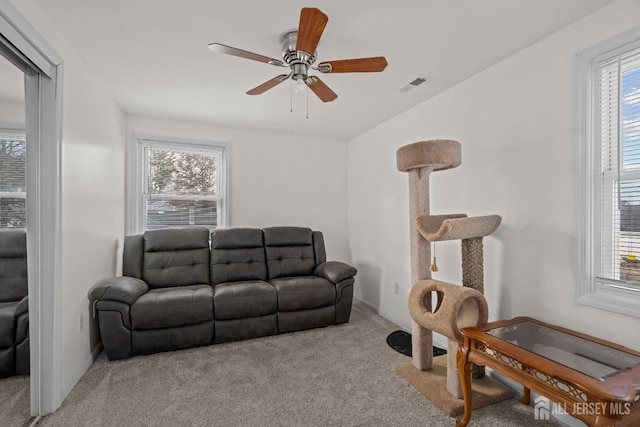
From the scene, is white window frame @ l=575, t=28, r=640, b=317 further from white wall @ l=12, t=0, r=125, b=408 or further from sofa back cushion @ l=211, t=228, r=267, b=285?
white wall @ l=12, t=0, r=125, b=408

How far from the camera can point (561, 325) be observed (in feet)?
5.92

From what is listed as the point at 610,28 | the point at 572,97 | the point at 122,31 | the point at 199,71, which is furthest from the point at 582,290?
the point at 122,31

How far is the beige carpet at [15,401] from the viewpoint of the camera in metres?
1.62

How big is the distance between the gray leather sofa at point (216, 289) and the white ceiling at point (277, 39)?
61.1 inches

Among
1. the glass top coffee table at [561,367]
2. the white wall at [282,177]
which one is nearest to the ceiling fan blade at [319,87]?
the glass top coffee table at [561,367]

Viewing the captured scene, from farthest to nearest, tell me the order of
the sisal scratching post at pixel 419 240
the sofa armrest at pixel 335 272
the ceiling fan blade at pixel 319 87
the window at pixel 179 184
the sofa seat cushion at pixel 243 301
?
the window at pixel 179 184 → the sofa armrest at pixel 335 272 → the sofa seat cushion at pixel 243 301 → the sisal scratching post at pixel 419 240 → the ceiling fan blade at pixel 319 87

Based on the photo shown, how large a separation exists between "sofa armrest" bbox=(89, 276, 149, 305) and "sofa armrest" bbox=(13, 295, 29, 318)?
656 mm

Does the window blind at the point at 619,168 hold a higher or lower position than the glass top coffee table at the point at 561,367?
higher

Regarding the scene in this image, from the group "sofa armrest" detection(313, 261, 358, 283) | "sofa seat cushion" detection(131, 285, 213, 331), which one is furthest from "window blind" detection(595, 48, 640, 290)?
"sofa seat cushion" detection(131, 285, 213, 331)

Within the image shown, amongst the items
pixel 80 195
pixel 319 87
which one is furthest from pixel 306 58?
pixel 80 195

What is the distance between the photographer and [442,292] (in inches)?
80.0

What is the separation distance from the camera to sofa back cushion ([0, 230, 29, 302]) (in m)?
1.58

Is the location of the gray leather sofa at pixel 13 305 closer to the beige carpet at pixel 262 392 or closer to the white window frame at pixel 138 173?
the beige carpet at pixel 262 392

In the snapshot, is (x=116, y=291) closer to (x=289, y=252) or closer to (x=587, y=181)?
(x=289, y=252)
